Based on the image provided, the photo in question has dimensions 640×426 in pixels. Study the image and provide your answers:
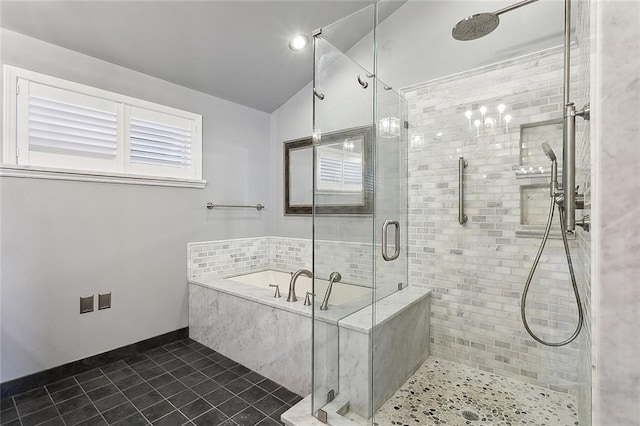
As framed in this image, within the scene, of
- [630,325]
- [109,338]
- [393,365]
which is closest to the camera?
[630,325]

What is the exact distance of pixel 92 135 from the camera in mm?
2211

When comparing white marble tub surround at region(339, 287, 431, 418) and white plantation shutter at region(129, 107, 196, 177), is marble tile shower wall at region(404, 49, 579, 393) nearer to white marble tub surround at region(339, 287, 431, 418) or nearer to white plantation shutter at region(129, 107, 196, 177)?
white marble tub surround at region(339, 287, 431, 418)

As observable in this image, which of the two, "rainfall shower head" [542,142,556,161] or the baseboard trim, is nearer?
"rainfall shower head" [542,142,556,161]

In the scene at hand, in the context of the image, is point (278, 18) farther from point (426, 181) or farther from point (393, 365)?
point (393, 365)

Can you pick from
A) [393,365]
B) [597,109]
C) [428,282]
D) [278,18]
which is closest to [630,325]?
[597,109]

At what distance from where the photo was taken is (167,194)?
261 cm

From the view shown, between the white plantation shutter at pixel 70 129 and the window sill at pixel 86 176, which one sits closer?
the window sill at pixel 86 176

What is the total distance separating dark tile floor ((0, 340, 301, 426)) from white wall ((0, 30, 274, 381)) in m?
0.23

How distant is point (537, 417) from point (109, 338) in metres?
2.92

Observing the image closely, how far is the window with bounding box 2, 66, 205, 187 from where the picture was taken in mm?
1909

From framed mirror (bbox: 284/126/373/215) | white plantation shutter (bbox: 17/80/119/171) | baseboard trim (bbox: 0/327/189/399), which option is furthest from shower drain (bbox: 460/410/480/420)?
white plantation shutter (bbox: 17/80/119/171)

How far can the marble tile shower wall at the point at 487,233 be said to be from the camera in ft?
5.93

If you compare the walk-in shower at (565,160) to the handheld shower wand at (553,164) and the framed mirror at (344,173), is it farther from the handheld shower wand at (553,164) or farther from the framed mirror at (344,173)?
the framed mirror at (344,173)

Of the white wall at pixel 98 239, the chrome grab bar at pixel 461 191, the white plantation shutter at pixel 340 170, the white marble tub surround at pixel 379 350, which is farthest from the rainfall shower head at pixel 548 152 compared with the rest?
the white wall at pixel 98 239
